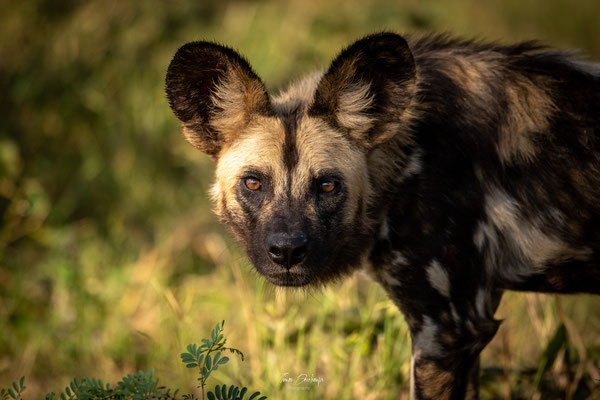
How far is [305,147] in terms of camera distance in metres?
2.70

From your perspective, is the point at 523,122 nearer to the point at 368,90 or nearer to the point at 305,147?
the point at 368,90

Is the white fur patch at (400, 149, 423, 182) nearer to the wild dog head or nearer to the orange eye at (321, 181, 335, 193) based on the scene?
the wild dog head

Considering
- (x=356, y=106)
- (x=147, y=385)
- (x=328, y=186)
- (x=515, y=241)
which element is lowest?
(x=147, y=385)

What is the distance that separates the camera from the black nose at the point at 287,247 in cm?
252

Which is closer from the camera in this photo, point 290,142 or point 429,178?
point 429,178

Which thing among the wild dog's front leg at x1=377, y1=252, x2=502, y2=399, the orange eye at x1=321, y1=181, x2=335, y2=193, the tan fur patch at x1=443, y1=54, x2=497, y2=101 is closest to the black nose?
the orange eye at x1=321, y1=181, x2=335, y2=193

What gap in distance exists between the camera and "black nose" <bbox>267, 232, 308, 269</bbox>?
2.52 metres

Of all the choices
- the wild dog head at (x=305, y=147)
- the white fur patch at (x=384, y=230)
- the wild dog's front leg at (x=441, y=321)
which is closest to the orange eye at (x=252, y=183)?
the wild dog head at (x=305, y=147)

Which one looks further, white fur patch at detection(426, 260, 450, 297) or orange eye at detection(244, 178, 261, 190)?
orange eye at detection(244, 178, 261, 190)

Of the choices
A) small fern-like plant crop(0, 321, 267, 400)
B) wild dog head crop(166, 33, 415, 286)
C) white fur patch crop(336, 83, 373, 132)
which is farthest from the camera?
white fur patch crop(336, 83, 373, 132)

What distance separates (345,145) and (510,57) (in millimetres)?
801

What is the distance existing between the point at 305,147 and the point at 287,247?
1.49 ft

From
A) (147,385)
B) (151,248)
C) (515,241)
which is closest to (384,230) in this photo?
(515,241)

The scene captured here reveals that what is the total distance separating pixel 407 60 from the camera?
8.47 feet
